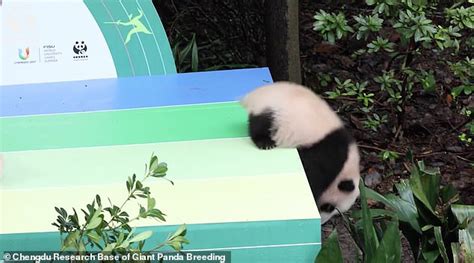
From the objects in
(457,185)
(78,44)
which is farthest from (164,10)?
(457,185)

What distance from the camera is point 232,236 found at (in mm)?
1978

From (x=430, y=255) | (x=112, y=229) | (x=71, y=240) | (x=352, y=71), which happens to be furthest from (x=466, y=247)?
(x=352, y=71)

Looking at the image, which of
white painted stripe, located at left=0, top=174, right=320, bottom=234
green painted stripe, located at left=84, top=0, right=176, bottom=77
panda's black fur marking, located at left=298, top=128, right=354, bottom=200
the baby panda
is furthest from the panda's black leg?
green painted stripe, located at left=84, top=0, right=176, bottom=77

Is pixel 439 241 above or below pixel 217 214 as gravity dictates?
below

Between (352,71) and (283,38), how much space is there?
4.66 ft

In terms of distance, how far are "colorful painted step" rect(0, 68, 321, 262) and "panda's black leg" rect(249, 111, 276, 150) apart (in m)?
0.04

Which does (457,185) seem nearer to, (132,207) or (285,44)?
(285,44)

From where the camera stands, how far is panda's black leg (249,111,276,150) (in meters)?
2.56

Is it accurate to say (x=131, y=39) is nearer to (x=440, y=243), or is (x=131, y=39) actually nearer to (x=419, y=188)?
(x=419, y=188)

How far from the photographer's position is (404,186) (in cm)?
276

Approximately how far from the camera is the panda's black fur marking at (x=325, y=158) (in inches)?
109

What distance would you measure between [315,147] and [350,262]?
85 centimetres

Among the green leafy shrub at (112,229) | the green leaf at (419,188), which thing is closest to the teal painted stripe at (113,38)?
the green leaf at (419,188)

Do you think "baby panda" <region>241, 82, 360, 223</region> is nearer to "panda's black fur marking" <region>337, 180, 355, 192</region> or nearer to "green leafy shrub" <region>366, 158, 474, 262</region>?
"panda's black fur marking" <region>337, 180, 355, 192</region>
